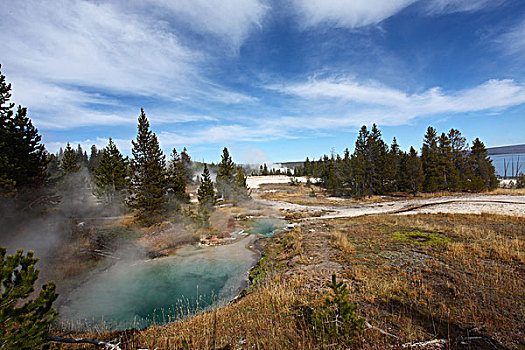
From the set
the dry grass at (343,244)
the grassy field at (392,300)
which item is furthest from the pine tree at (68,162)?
the dry grass at (343,244)

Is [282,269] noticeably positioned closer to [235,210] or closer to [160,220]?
[160,220]

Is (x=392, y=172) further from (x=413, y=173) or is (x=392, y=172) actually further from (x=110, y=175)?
(x=110, y=175)

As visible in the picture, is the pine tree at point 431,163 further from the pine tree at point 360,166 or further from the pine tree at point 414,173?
the pine tree at point 360,166

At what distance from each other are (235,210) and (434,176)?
39657 mm

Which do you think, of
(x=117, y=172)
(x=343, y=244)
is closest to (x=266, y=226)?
(x=343, y=244)

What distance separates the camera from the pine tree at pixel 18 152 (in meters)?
14.3

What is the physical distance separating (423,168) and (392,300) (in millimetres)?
48050

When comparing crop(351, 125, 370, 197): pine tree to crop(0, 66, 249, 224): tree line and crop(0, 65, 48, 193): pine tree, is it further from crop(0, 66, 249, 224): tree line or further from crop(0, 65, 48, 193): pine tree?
crop(0, 65, 48, 193): pine tree

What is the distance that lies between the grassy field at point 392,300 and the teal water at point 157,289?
7.52 ft

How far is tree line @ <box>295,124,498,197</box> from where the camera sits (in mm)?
42344

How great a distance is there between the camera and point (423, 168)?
149 ft

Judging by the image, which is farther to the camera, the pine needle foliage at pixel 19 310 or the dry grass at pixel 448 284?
the dry grass at pixel 448 284

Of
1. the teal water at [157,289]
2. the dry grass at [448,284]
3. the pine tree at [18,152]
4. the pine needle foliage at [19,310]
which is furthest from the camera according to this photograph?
the pine tree at [18,152]

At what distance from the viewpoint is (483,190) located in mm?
41000
